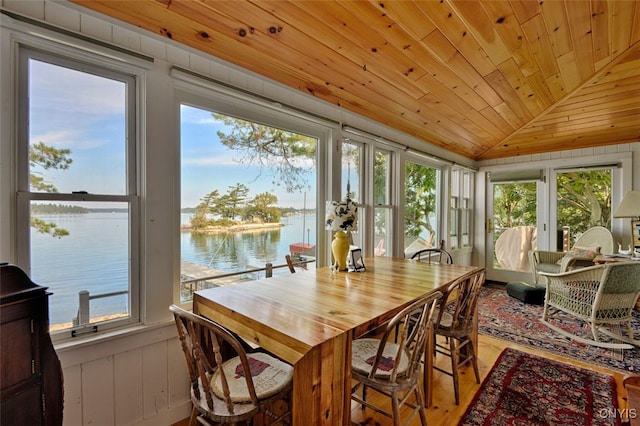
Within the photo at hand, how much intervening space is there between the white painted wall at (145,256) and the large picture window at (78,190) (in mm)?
71

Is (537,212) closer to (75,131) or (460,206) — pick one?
(460,206)

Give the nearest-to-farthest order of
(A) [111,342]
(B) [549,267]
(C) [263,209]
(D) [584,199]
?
(A) [111,342], (C) [263,209], (B) [549,267], (D) [584,199]

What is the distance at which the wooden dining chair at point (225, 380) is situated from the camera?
112cm

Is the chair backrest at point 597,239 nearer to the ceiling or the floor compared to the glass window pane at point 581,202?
nearer to the floor

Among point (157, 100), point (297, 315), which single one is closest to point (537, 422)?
point (297, 315)

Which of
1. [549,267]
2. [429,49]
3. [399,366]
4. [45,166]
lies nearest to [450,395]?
[399,366]

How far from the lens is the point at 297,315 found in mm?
1325

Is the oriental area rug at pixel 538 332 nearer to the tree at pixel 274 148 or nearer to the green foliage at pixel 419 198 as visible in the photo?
the green foliage at pixel 419 198

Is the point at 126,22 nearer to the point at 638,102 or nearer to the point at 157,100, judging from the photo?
the point at 157,100

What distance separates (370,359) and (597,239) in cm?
452

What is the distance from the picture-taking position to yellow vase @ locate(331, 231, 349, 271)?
2270 millimetres

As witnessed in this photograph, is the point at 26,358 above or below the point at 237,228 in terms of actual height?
below

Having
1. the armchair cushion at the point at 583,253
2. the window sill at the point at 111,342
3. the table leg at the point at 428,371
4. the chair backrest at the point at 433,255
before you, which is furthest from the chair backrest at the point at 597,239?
the window sill at the point at 111,342

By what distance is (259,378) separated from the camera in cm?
136
